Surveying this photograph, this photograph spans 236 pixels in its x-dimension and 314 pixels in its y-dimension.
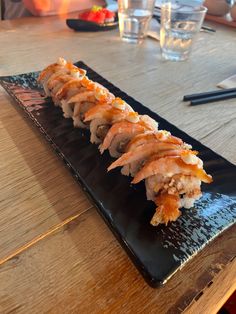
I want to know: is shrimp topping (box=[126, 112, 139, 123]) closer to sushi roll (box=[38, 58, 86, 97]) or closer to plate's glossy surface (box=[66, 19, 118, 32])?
sushi roll (box=[38, 58, 86, 97])

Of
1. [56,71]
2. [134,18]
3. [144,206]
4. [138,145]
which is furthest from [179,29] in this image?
[144,206]

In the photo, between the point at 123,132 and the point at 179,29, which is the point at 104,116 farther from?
the point at 179,29

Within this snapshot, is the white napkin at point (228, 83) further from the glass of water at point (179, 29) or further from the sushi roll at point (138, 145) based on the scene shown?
the sushi roll at point (138, 145)

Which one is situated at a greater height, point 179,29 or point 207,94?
point 179,29

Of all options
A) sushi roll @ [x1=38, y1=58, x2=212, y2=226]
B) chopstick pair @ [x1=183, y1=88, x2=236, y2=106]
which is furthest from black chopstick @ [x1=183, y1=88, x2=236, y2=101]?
sushi roll @ [x1=38, y1=58, x2=212, y2=226]

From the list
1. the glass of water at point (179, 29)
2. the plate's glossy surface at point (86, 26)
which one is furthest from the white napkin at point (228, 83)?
the plate's glossy surface at point (86, 26)
